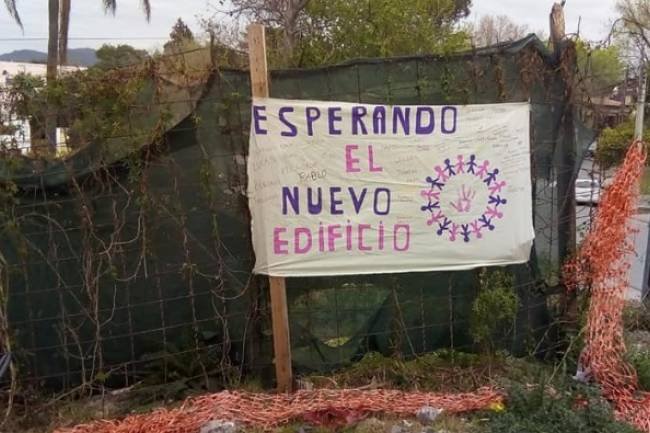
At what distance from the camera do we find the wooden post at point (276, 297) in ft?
12.0

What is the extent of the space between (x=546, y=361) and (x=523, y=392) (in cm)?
127

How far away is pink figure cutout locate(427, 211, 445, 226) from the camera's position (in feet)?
13.1

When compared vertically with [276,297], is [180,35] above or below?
above

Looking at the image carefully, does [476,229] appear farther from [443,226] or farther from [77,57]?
[77,57]

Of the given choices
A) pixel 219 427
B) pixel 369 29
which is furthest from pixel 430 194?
pixel 369 29

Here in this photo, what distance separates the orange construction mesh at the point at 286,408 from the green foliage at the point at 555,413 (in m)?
0.26

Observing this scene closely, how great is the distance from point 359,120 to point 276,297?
1.19 meters

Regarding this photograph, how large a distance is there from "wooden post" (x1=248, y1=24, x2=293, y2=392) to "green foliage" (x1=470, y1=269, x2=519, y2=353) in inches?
49.3

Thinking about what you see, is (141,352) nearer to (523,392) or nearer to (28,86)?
(28,86)

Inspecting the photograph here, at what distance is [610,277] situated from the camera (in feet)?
13.9

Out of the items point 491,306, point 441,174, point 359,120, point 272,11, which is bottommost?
point 491,306

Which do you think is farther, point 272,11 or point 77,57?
point 272,11

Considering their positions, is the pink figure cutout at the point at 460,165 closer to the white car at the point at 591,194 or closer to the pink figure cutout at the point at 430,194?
the pink figure cutout at the point at 430,194

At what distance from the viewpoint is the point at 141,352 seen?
400 cm
